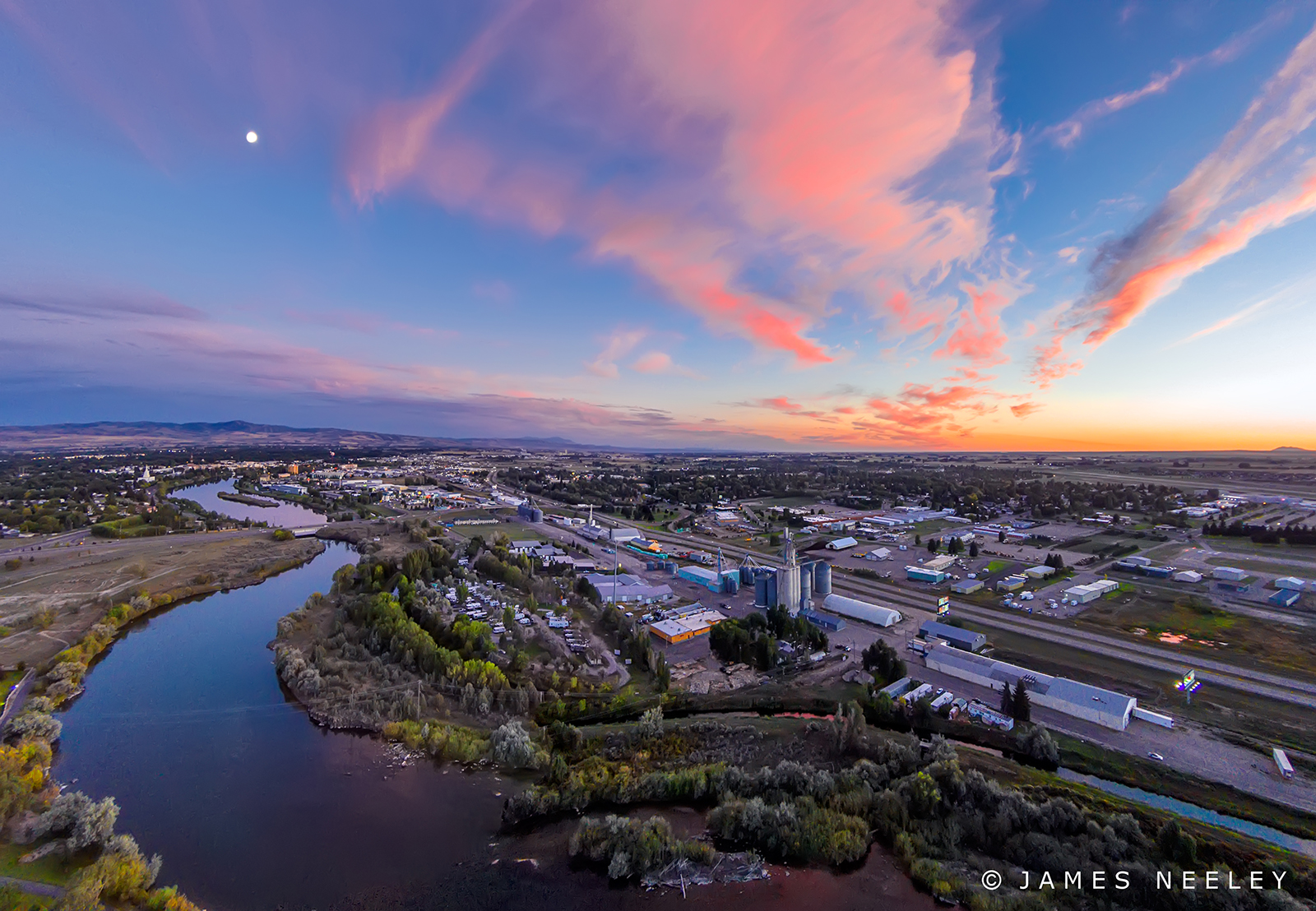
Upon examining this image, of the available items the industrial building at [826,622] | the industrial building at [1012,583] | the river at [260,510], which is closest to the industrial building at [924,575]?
the industrial building at [1012,583]

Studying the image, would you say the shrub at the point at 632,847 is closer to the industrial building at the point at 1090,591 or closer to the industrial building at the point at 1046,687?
the industrial building at the point at 1046,687

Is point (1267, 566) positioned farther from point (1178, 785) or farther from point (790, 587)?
point (790, 587)

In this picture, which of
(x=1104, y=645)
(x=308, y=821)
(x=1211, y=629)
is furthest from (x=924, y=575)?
(x=308, y=821)

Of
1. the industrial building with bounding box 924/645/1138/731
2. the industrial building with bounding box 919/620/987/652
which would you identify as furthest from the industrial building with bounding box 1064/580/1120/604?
the industrial building with bounding box 924/645/1138/731

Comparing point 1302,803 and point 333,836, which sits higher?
point 1302,803

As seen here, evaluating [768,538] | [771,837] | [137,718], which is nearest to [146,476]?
[137,718]

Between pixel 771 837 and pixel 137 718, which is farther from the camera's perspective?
pixel 137 718

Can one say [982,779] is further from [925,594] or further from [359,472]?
[359,472]
